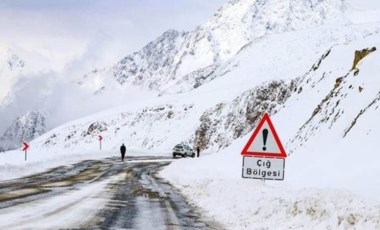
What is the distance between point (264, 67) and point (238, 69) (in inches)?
519

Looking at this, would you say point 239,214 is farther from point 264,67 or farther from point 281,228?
point 264,67

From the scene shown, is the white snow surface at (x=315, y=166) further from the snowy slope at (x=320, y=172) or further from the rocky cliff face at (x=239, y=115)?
the rocky cliff face at (x=239, y=115)

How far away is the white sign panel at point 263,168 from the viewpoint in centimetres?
1206

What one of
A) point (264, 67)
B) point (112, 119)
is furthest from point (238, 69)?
point (112, 119)

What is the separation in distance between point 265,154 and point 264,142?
0.84 feet

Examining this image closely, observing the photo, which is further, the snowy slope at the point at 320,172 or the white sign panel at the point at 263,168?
the white sign panel at the point at 263,168

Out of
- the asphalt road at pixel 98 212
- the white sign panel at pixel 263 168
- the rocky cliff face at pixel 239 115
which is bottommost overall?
the asphalt road at pixel 98 212

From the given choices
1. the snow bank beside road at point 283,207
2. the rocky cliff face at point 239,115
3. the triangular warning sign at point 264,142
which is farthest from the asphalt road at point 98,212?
the rocky cliff face at point 239,115

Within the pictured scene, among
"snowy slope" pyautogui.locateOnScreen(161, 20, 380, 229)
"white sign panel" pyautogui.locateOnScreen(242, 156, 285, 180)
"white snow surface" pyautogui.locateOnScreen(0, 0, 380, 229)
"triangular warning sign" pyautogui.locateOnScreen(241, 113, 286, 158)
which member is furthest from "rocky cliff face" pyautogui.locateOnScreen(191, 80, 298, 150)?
"triangular warning sign" pyautogui.locateOnScreen(241, 113, 286, 158)

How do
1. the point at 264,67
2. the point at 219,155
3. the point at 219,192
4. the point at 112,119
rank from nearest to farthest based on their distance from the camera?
the point at 219,192, the point at 219,155, the point at 264,67, the point at 112,119

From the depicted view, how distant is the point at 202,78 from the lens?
18700cm

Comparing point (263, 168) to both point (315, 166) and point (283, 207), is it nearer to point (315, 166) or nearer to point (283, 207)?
point (283, 207)

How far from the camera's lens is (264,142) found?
12016mm

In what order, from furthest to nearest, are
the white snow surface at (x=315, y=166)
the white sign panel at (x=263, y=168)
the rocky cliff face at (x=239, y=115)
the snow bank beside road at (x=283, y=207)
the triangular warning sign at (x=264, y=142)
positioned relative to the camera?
the rocky cliff face at (x=239, y=115) → the white sign panel at (x=263, y=168) → the triangular warning sign at (x=264, y=142) → the white snow surface at (x=315, y=166) → the snow bank beside road at (x=283, y=207)
